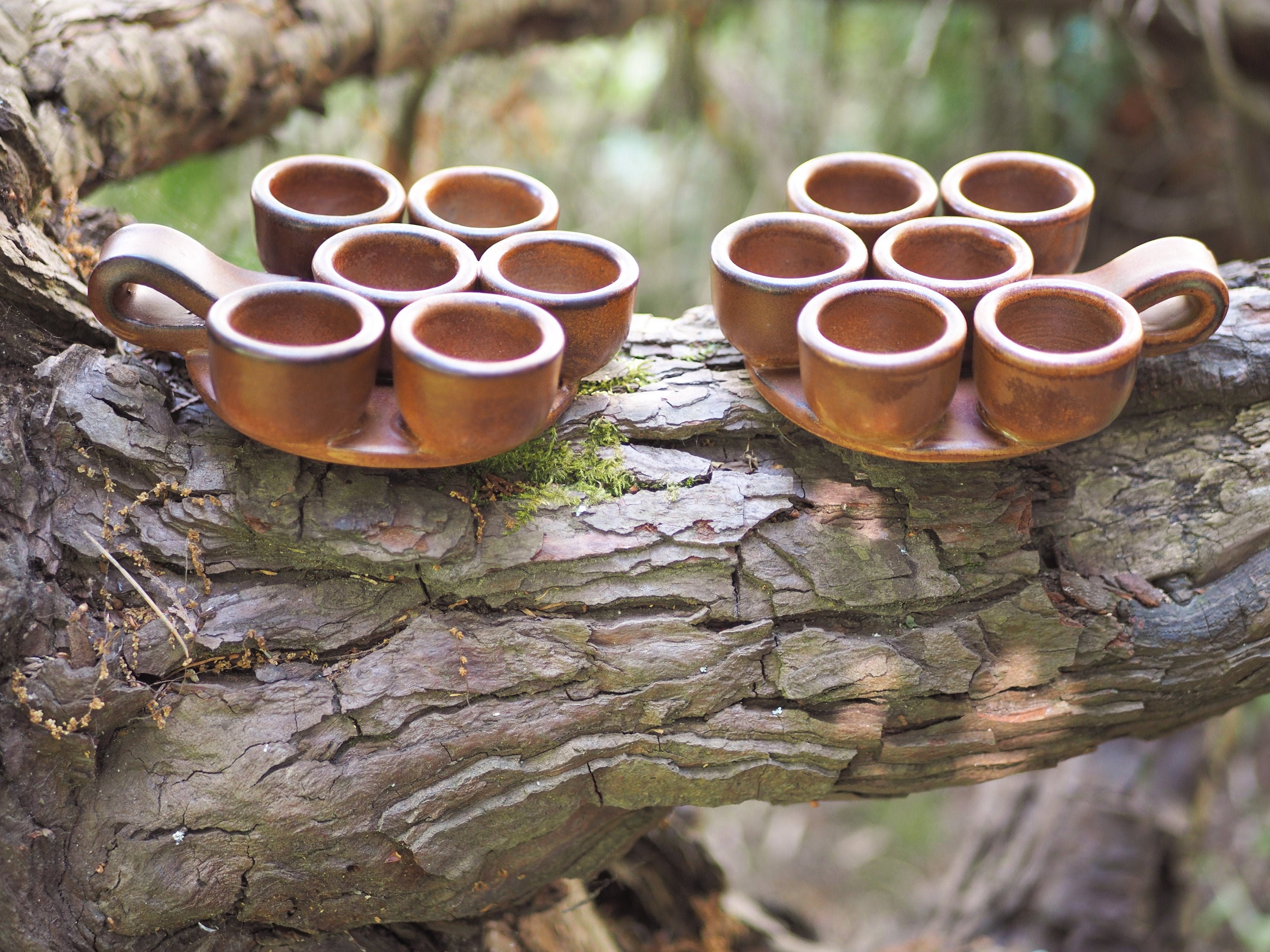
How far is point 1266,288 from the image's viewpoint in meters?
1.74

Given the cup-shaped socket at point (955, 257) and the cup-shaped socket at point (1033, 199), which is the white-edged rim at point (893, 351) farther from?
the cup-shaped socket at point (1033, 199)

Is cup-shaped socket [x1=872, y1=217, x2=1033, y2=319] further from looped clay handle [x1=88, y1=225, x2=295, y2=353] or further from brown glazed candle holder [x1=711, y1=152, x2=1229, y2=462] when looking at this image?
looped clay handle [x1=88, y1=225, x2=295, y2=353]

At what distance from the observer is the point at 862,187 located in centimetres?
174

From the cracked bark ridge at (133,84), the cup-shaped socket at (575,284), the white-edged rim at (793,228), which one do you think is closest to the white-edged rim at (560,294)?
the cup-shaped socket at (575,284)

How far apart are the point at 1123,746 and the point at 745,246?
218cm

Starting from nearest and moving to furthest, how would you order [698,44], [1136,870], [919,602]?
[919,602], [1136,870], [698,44]

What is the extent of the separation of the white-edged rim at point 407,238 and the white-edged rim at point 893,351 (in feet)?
1.50

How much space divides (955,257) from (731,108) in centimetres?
202

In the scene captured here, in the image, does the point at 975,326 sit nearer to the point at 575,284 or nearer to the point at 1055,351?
the point at 1055,351

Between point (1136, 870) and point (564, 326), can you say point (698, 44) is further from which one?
point (1136, 870)

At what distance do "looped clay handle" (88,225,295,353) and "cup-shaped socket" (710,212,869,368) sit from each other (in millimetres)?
608

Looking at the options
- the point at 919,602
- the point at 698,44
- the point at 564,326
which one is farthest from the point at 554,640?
the point at 698,44

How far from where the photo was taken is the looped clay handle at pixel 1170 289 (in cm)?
143

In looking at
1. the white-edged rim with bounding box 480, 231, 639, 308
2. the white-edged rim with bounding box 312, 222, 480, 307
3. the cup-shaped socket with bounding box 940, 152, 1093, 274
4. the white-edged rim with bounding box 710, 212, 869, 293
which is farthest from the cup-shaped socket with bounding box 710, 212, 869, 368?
the white-edged rim with bounding box 312, 222, 480, 307
